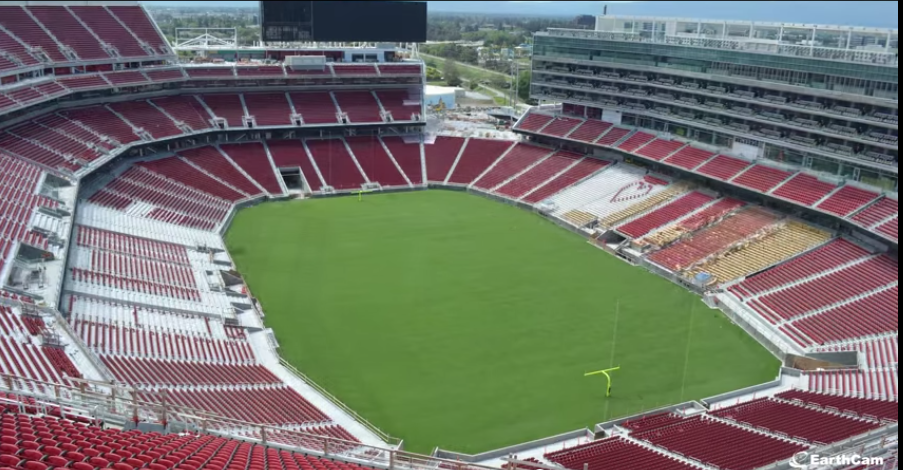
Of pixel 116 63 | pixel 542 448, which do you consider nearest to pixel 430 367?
pixel 542 448

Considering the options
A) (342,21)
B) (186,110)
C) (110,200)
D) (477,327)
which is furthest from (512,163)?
(110,200)

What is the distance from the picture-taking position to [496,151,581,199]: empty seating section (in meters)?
48.2

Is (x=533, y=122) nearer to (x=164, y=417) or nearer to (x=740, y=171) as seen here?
(x=740, y=171)

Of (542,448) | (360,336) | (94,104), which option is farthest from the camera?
(94,104)

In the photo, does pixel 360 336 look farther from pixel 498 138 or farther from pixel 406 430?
pixel 498 138

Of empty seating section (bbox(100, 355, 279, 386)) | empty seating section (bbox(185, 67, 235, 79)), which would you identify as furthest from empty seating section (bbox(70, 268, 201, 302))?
empty seating section (bbox(185, 67, 235, 79))

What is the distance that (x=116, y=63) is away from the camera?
157ft

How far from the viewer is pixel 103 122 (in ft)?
145

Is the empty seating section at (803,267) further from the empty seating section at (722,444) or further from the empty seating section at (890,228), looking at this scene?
the empty seating section at (722,444)

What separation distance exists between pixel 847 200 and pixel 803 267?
4.69 meters

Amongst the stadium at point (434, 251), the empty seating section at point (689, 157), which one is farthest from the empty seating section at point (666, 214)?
the empty seating section at point (689, 157)

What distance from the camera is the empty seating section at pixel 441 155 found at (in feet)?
171

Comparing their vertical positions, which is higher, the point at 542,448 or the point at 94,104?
the point at 94,104

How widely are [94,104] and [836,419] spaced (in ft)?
143
